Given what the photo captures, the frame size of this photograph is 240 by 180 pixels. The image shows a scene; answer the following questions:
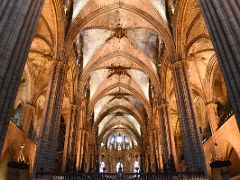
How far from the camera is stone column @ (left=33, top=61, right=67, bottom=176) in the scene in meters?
11.2

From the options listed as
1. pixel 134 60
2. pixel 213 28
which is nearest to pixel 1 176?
pixel 134 60

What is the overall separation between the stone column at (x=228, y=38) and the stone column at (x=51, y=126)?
8.62 meters

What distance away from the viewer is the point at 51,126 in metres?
12.4

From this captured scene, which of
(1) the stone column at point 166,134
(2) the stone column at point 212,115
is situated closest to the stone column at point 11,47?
(1) the stone column at point 166,134

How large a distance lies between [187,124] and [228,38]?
6.56 meters

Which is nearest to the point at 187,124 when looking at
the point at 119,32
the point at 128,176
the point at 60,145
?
the point at 128,176

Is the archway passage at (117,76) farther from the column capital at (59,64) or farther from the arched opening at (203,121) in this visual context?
the arched opening at (203,121)

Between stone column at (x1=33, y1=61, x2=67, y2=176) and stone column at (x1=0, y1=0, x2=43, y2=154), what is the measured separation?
5.09 metres

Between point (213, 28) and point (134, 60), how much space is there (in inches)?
628

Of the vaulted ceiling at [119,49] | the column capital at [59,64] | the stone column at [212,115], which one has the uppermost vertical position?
the vaulted ceiling at [119,49]

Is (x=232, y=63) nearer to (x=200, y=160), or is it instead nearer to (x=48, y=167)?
(x=200, y=160)

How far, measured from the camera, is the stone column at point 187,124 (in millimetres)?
11609

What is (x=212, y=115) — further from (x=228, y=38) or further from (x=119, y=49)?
(x=228, y=38)

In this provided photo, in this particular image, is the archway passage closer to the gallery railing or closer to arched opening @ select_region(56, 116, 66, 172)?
the gallery railing
